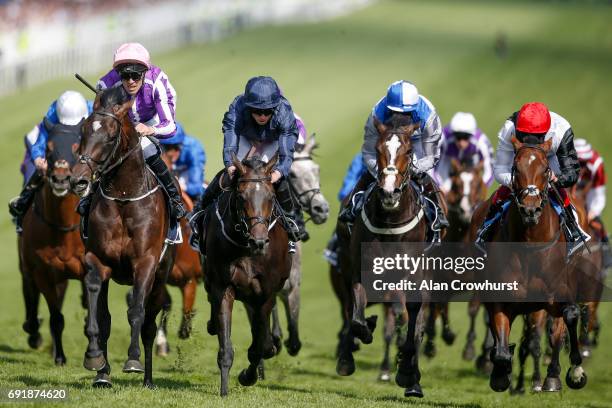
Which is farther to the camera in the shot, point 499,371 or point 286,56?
point 286,56

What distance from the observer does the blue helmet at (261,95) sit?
10320 mm

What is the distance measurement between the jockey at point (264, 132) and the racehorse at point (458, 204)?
342 centimetres

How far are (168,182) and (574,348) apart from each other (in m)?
3.73

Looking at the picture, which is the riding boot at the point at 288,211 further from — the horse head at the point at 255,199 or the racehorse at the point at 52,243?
the racehorse at the point at 52,243

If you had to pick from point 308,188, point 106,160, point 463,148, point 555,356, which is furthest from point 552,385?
point 463,148

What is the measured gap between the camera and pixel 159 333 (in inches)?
553

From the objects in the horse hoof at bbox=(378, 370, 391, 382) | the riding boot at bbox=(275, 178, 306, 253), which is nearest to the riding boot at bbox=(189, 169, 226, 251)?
the riding boot at bbox=(275, 178, 306, 253)

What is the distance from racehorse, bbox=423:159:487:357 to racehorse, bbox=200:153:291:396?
376 centimetres

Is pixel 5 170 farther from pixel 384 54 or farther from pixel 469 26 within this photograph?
pixel 469 26

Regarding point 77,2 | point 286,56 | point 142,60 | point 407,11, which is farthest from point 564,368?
point 407,11

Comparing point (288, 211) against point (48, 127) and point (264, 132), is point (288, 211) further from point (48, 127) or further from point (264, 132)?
point (48, 127)

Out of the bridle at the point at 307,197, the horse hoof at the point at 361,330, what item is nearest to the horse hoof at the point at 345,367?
the horse hoof at the point at 361,330

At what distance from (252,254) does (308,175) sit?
3257 millimetres

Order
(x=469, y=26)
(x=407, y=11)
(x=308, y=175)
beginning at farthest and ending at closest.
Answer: (x=407, y=11), (x=469, y=26), (x=308, y=175)
